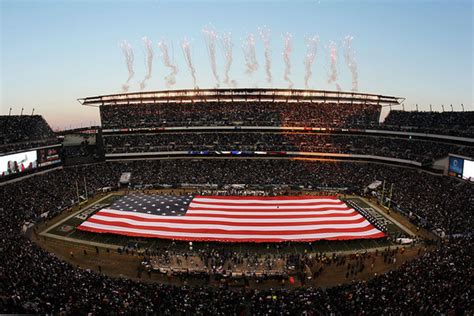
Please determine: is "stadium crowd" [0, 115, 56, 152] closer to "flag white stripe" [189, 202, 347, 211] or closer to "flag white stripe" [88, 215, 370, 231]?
"flag white stripe" [88, 215, 370, 231]

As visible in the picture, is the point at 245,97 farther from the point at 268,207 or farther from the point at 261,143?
the point at 268,207

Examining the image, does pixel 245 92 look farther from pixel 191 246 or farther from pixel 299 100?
pixel 191 246

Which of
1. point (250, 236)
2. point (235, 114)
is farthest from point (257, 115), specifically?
point (250, 236)

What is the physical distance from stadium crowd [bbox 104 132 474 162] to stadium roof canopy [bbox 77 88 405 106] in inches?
305

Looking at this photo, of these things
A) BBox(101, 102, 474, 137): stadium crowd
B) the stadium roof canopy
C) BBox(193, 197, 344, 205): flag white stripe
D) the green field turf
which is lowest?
the green field turf

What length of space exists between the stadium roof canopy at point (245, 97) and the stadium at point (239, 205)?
0.39 m

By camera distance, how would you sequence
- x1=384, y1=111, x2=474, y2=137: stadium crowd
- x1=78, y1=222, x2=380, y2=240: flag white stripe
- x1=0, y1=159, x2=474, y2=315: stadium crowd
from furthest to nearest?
1. x1=384, y1=111, x2=474, y2=137: stadium crowd
2. x1=78, y1=222, x2=380, y2=240: flag white stripe
3. x1=0, y1=159, x2=474, y2=315: stadium crowd

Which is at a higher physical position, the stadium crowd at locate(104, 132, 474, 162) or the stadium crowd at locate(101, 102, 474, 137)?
the stadium crowd at locate(101, 102, 474, 137)

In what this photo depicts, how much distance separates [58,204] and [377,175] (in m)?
42.6

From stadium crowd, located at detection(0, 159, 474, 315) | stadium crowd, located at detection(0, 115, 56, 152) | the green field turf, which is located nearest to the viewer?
stadium crowd, located at detection(0, 159, 474, 315)

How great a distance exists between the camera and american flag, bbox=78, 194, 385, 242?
84.0 feet

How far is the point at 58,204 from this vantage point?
33.6 m

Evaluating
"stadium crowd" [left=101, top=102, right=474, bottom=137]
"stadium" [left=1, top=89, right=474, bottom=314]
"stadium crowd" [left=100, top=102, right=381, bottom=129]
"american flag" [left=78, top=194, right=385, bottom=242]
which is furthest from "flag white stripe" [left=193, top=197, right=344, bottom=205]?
"stadium crowd" [left=100, top=102, right=381, bottom=129]

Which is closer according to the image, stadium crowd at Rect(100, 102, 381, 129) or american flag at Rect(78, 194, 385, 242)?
american flag at Rect(78, 194, 385, 242)
